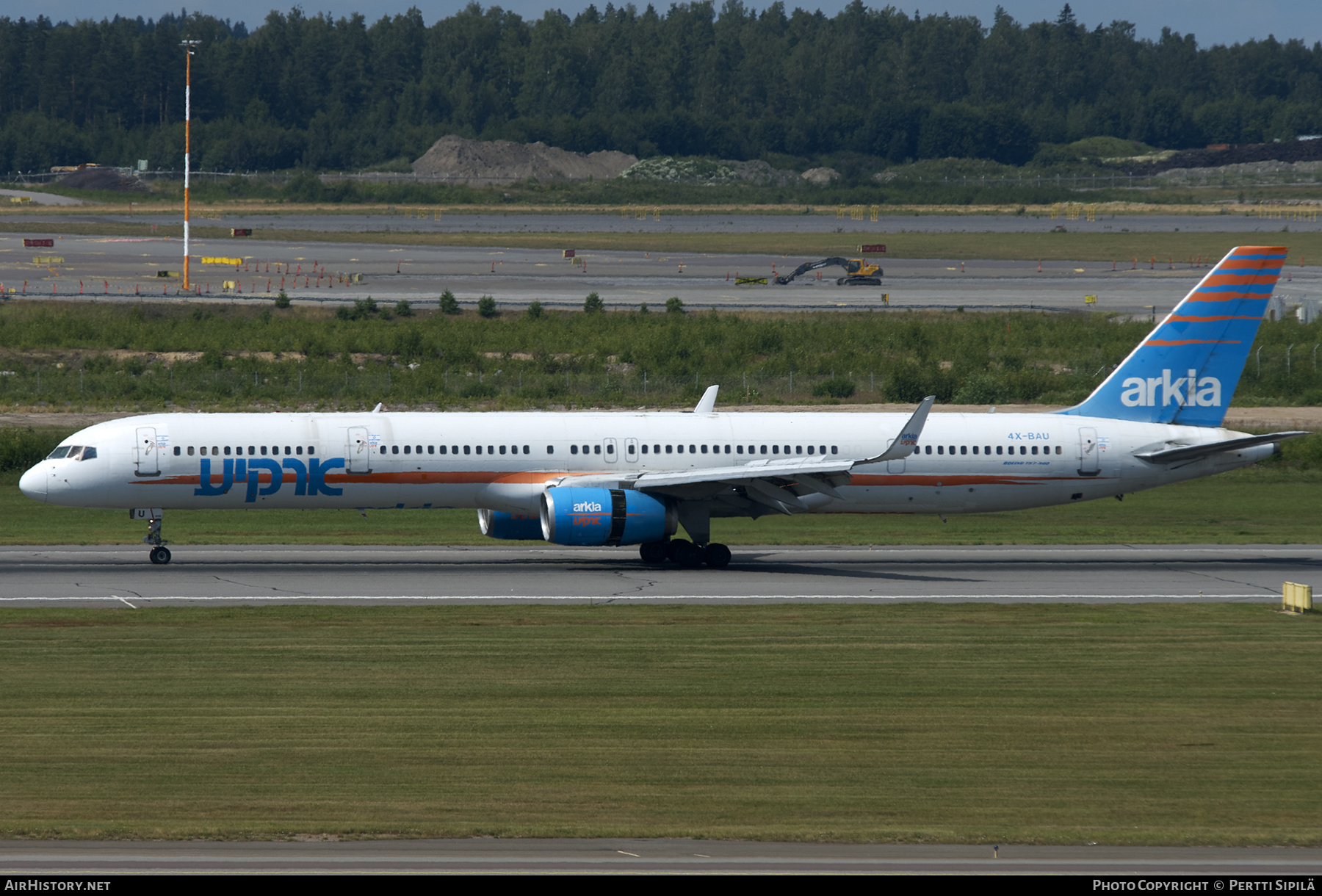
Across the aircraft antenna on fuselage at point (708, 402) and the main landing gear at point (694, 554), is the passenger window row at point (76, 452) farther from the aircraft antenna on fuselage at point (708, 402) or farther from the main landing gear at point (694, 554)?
the aircraft antenna on fuselage at point (708, 402)

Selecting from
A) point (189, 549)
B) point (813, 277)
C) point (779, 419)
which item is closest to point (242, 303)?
point (813, 277)

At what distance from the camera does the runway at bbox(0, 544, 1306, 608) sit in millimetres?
34812

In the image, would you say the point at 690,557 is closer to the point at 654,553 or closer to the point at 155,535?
the point at 654,553

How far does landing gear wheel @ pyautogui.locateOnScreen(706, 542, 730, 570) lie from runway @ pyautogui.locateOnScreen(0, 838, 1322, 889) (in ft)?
77.3

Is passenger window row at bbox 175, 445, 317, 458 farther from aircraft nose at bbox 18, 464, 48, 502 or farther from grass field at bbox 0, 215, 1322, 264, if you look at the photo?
grass field at bbox 0, 215, 1322, 264

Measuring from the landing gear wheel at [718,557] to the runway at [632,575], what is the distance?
1.13 feet

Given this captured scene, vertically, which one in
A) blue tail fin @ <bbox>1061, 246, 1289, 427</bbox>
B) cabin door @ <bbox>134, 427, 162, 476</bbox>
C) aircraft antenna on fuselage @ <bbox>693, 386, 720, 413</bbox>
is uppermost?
blue tail fin @ <bbox>1061, 246, 1289, 427</bbox>

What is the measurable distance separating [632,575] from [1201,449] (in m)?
16.2

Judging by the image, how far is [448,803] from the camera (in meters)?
18.2

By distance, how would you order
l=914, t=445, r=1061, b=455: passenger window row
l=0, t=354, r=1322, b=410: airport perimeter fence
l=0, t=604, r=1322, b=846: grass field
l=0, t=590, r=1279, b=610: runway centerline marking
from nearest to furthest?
1. l=0, t=604, r=1322, b=846: grass field
2. l=0, t=590, r=1279, b=610: runway centerline marking
3. l=914, t=445, r=1061, b=455: passenger window row
4. l=0, t=354, r=1322, b=410: airport perimeter fence

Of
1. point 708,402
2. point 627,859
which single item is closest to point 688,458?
point 708,402

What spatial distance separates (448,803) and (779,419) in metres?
24.6

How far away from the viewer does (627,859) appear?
52.5 ft

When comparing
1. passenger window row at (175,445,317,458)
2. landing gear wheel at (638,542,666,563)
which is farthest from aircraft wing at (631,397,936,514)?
passenger window row at (175,445,317,458)
